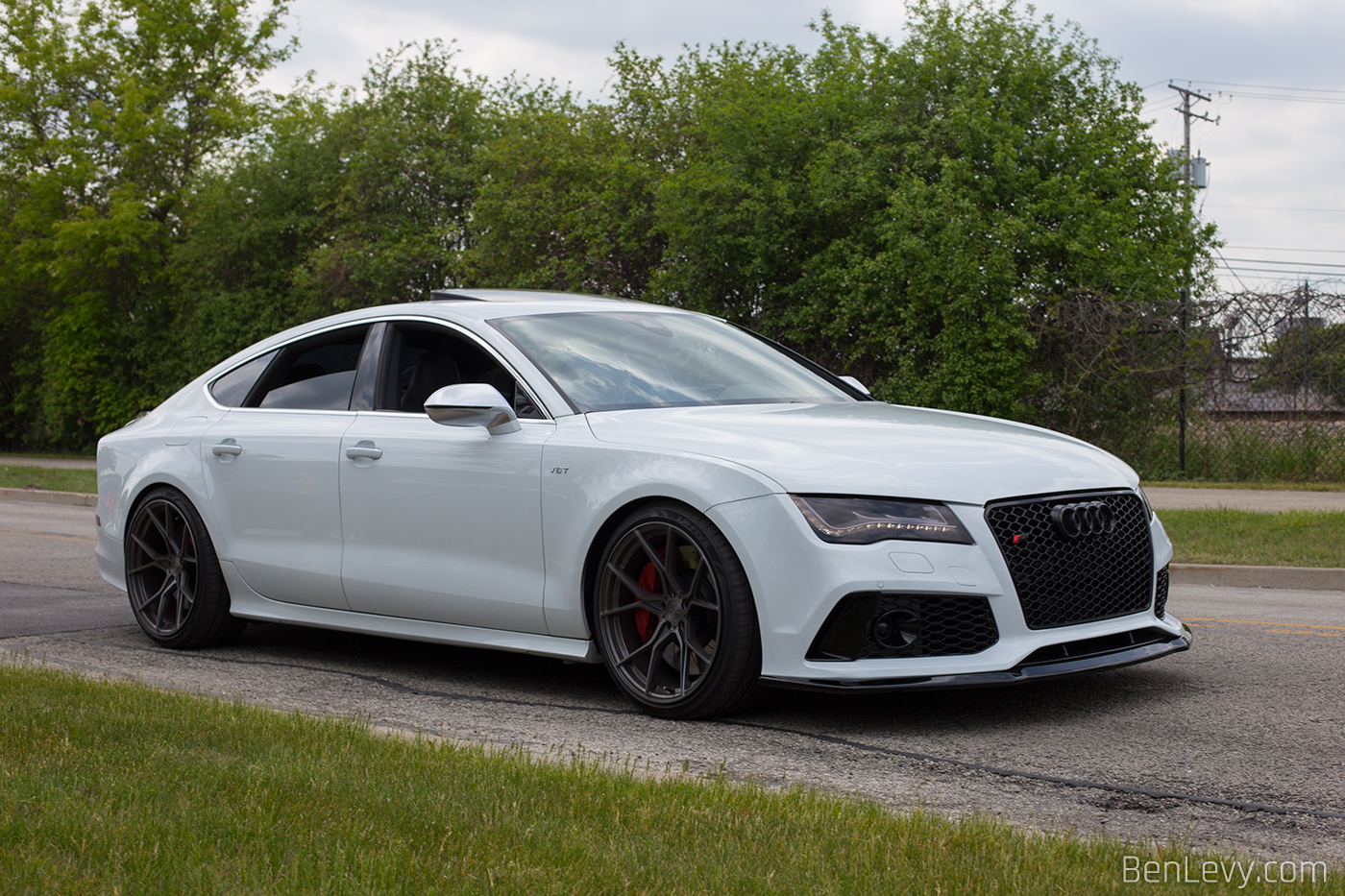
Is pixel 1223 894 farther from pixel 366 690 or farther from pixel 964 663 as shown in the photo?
pixel 366 690

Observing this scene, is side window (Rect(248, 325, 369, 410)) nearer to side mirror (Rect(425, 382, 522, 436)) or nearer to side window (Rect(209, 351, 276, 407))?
side window (Rect(209, 351, 276, 407))

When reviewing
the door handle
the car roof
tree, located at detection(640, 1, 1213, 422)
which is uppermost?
tree, located at detection(640, 1, 1213, 422)

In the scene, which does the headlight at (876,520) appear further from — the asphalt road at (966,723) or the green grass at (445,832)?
the green grass at (445,832)

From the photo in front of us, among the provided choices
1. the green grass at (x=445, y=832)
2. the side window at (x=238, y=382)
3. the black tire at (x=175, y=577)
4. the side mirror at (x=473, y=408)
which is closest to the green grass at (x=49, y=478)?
the black tire at (x=175, y=577)

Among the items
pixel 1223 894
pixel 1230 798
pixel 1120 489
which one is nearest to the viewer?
pixel 1223 894

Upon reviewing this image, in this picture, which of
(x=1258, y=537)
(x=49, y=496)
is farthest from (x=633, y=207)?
(x=1258, y=537)

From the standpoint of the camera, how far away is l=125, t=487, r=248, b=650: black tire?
6941 mm

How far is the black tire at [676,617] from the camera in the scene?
494 centimetres

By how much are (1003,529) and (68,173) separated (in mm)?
36846

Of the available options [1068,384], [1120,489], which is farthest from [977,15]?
[1120,489]

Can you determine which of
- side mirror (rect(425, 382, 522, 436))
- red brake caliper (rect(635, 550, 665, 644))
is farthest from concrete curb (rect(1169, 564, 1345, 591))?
side mirror (rect(425, 382, 522, 436))

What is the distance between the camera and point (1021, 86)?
22453 millimetres

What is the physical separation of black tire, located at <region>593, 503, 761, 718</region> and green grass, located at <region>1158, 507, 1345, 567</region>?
665 centimetres

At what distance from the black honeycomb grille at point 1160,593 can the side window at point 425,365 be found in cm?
294
